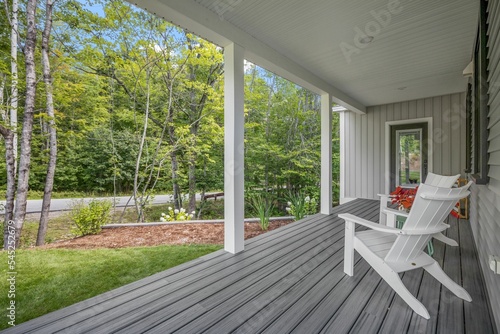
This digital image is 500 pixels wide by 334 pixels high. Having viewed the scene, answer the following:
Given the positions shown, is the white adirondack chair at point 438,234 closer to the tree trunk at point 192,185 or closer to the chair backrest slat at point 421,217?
the chair backrest slat at point 421,217

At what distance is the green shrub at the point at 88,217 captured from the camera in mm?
4074

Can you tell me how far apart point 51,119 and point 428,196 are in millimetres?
4921

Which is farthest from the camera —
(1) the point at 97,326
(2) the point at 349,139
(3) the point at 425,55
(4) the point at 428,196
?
(2) the point at 349,139

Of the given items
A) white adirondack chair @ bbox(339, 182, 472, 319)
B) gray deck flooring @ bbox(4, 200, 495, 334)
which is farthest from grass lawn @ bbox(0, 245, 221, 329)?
white adirondack chair @ bbox(339, 182, 472, 319)

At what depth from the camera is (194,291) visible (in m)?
1.81

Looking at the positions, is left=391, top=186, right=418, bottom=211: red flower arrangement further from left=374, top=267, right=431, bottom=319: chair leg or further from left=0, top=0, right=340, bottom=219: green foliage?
left=0, top=0, right=340, bottom=219: green foliage

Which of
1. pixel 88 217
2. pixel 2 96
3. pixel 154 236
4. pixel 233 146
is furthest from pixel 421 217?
pixel 88 217

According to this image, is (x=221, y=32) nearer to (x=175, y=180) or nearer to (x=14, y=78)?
(x=14, y=78)

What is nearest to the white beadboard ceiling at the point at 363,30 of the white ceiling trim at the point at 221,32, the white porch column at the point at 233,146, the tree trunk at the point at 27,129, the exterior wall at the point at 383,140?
the white ceiling trim at the point at 221,32

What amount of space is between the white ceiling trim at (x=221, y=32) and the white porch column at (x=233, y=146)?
0.47 ft

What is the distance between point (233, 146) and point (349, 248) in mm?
1499

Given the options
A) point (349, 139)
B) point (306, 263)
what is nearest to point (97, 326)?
point (306, 263)

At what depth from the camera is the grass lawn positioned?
206 centimetres

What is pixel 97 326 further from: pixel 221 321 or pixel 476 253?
pixel 476 253
